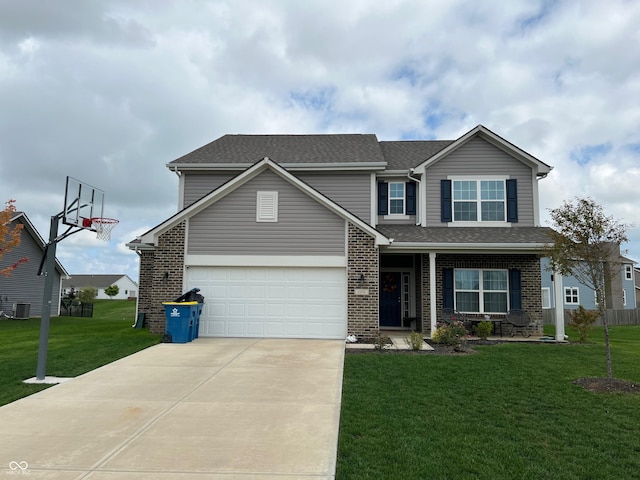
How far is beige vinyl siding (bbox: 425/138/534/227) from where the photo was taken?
15594mm

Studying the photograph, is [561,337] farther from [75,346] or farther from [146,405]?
[75,346]

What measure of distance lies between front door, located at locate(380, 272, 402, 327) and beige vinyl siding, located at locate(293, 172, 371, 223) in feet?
8.85

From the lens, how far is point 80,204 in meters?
9.54

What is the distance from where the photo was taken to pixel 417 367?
918 centimetres

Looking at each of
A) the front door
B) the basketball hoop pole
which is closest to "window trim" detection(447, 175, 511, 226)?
the front door

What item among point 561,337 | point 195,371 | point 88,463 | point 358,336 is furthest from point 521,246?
point 88,463

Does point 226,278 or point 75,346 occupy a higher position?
point 226,278

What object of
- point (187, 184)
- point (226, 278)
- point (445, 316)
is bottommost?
point (445, 316)

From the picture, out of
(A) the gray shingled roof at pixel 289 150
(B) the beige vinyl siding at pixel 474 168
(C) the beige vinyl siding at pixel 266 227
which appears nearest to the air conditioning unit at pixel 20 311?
(A) the gray shingled roof at pixel 289 150

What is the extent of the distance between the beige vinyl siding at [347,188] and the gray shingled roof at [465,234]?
114 cm

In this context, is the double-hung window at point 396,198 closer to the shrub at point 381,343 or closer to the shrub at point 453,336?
the shrub at point 453,336

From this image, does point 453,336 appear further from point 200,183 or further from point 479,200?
point 200,183

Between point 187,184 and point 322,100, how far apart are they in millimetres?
5992

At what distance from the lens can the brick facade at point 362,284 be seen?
Answer: 13.0 m
